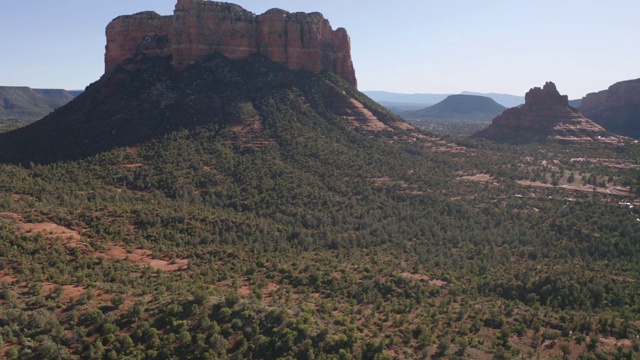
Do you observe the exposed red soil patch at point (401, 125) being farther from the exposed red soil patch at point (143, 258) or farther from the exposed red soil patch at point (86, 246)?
the exposed red soil patch at point (86, 246)

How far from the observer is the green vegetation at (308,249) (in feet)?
77.9

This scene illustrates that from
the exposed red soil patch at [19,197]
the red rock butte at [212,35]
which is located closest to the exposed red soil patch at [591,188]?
the red rock butte at [212,35]

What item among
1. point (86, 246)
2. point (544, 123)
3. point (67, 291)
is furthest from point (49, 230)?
point (544, 123)

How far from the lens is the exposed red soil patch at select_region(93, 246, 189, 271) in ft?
112

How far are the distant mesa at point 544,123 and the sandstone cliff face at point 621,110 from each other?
42786mm

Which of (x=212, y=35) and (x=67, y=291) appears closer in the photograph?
(x=67, y=291)

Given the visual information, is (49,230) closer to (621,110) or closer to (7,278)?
(7,278)

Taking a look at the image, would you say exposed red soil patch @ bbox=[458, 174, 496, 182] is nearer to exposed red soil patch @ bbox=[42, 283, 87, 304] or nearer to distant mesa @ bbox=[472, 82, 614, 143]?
distant mesa @ bbox=[472, 82, 614, 143]

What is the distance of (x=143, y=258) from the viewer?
3562cm

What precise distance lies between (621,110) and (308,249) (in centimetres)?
15350

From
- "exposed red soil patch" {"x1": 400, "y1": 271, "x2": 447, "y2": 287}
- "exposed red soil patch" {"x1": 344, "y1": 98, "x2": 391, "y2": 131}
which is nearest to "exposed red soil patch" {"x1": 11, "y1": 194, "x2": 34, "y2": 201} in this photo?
"exposed red soil patch" {"x1": 400, "y1": 271, "x2": 447, "y2": 287}

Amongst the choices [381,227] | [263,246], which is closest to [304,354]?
[263,246]

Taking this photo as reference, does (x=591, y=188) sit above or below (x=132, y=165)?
below

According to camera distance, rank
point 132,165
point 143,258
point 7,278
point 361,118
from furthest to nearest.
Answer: point 361,118 < point 132,165 < point 143,258 < point 7,278
